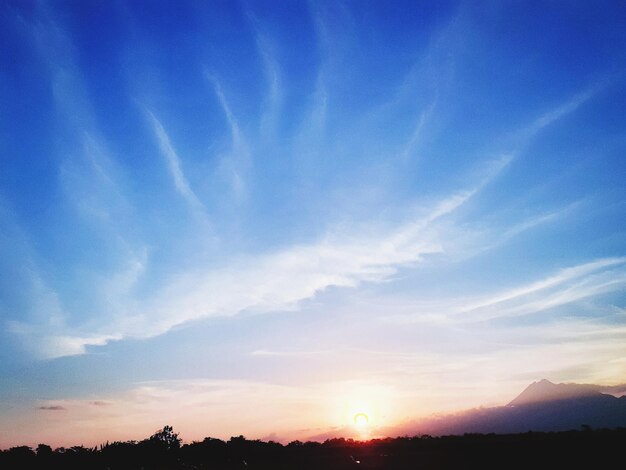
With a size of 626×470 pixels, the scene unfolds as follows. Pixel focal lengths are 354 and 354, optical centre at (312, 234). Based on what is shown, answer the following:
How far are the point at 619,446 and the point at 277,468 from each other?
35.8 meters

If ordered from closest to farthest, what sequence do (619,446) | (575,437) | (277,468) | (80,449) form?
(619,446), (575,437), (277,468), (80,449)

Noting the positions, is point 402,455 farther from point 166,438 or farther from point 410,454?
point 166,438

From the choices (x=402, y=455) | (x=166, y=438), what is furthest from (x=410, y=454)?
(x=166, y=438)

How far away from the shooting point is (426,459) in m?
39.1

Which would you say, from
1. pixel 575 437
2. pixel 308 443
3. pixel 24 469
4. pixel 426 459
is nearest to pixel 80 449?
pixel 24 469

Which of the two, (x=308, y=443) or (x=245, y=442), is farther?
(x=245, y=442)

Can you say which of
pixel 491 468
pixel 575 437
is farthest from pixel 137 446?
pixel 575 437

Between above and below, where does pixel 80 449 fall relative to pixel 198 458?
above

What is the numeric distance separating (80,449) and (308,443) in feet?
126

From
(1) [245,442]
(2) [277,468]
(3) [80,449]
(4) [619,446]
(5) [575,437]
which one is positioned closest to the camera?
(4) [619,446]

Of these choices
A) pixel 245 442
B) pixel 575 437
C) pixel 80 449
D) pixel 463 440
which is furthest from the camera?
pixel 245 442

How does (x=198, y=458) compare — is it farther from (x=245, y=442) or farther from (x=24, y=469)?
(x=24, y=469)

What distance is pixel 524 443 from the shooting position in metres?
38.2

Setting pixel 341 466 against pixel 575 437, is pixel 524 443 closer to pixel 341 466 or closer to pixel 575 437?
pixel 575 437
